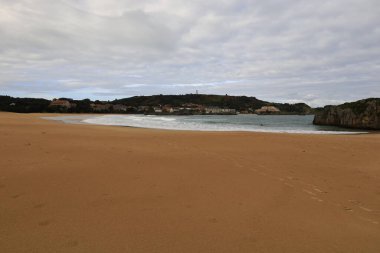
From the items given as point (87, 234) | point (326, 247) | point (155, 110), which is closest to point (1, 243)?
point (87, 234)

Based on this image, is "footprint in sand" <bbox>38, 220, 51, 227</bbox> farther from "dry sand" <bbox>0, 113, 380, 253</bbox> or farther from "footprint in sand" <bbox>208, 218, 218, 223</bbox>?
"footprint in sand" <bbox>208, 218, 218, 223</bbox>

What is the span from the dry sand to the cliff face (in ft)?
135

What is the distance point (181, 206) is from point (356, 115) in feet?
160

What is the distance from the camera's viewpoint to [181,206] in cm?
459

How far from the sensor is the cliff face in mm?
43312

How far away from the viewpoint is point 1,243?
10.8ft

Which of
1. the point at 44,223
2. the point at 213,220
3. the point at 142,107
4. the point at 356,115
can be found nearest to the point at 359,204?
the point at 213,220

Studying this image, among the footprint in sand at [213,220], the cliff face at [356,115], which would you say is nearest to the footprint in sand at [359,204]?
Result: the footprint in sand at [213,220]

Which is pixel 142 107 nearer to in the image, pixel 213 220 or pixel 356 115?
pixel 356 115

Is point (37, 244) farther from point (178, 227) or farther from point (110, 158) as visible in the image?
point (110, 158)

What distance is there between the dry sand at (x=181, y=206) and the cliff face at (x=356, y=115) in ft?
135

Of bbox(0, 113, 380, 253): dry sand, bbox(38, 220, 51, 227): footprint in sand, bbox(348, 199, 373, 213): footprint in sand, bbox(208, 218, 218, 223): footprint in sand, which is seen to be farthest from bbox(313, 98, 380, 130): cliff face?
bbox(38, 220, 51, 227): footprint in sand

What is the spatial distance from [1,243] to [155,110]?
162783mm

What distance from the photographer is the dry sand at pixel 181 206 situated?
3.44 meters
